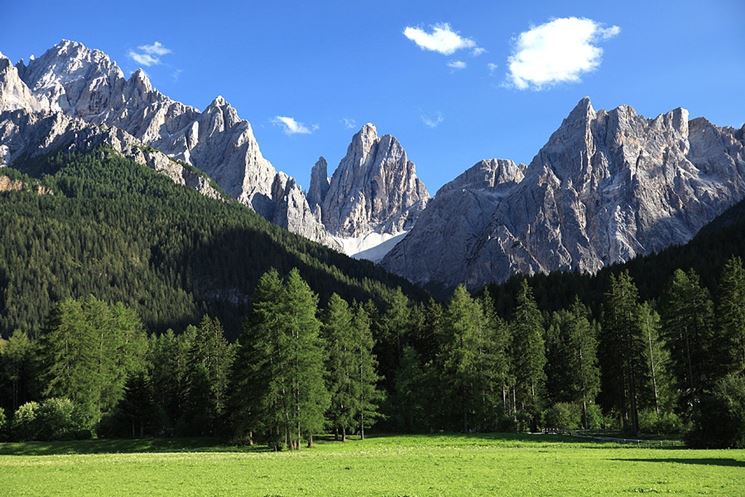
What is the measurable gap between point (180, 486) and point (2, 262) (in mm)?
196446

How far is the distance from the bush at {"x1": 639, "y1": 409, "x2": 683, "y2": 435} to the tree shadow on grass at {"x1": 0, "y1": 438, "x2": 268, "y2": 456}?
1591 inches

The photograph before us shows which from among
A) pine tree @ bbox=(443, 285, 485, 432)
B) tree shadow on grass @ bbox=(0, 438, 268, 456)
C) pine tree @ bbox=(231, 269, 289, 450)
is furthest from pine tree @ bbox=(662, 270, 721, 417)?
tree shadow on grass @ bbox=(0, 438, 268, 456)

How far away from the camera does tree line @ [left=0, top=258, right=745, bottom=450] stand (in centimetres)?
5447

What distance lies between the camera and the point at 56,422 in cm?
6894

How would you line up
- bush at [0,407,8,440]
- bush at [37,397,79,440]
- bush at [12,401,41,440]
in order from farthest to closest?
1. bush at [0,407,8,440]
2. bush at [12,401,41,440]
3. bush at [37,397,79,440]

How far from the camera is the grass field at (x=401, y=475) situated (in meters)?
24.1

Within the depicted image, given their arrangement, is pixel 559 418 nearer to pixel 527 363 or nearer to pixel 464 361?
pixel 527 363

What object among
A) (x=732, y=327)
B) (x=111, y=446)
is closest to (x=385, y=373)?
(x=111, y=446)

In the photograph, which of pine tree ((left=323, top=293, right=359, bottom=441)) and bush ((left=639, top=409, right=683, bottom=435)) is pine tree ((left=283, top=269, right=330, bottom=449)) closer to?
pine tree ((left=323, top=293, right=359, bottom=441))

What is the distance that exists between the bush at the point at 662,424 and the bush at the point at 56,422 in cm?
6073

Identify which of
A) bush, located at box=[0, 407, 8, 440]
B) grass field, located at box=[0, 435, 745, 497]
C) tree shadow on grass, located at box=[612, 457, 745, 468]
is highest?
bush, located at box=[0, 407, 8, 440]

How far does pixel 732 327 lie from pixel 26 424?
72.5m

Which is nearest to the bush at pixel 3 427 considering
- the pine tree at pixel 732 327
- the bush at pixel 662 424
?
the bush at pixel 662 424

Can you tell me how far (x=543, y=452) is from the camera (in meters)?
42.6
